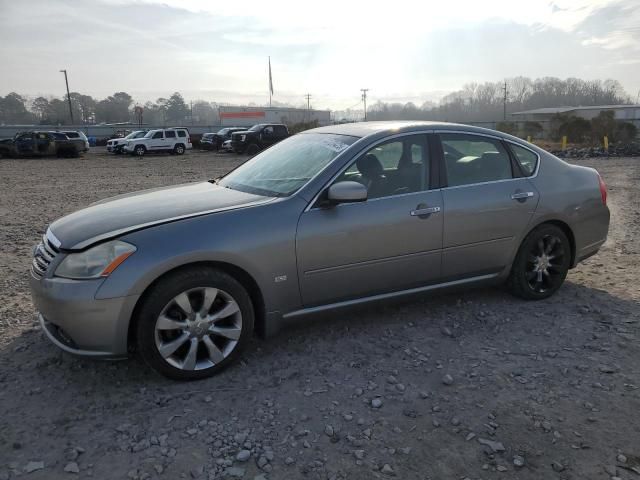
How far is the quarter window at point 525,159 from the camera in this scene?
4535 millimetres

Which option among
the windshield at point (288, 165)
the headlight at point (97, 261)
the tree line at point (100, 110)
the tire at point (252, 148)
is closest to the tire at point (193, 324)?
the headlight at point (97, 261)

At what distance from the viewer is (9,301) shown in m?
4.71

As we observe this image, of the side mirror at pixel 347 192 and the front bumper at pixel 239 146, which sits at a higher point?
the side mirror at pixel 347 192

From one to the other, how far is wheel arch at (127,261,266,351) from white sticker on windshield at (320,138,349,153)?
1.22 metres

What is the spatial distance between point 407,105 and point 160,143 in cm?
7240

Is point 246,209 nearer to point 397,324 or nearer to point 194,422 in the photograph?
point 194,422

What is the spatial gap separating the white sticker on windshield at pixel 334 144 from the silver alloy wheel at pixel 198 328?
1428 millimetres

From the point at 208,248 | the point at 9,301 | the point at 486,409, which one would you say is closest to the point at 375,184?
the point at 208,248

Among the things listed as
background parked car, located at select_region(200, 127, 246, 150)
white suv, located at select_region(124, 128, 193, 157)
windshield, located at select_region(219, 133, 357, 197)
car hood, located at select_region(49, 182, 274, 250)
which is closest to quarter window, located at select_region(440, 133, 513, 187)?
windshield, located at select_region(219, 133, 357, 197)

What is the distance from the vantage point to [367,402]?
122 inches

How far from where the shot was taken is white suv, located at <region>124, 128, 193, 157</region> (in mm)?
31656

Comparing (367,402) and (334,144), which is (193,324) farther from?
(334,144)

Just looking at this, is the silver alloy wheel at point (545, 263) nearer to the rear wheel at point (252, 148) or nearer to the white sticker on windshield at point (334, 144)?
the white sticker on windshield at point (334, 144)

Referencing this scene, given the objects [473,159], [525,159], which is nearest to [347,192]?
[473,159]
